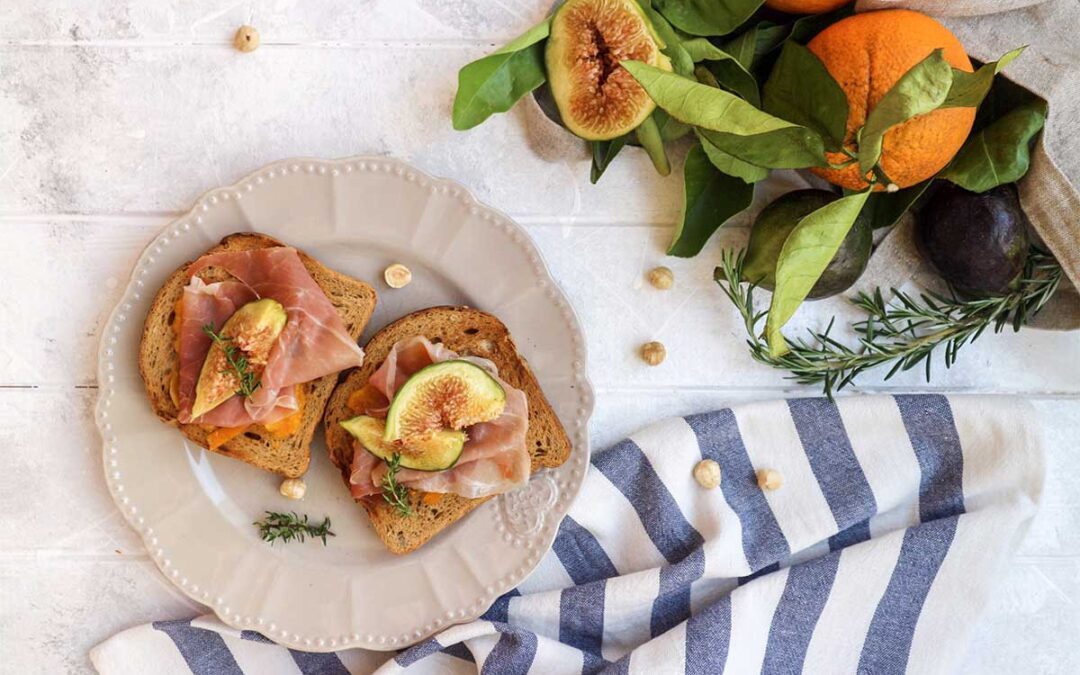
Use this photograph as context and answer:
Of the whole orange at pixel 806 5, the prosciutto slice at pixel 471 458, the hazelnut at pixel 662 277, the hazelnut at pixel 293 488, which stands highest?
the whole orange at pixel 806 5

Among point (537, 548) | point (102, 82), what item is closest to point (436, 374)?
point (537, 548)

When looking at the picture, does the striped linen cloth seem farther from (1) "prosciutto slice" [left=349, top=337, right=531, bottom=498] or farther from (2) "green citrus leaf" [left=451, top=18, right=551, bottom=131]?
(2) "green citrus leaf" [left=451, top=18, right=551, bottom=131]

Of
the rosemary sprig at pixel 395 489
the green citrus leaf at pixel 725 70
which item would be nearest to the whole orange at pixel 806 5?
the green citrus leaf at pixel 725 70

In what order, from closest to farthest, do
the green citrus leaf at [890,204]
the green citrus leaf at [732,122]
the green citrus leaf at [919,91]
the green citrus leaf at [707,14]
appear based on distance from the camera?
the green citrus leaf at [919,91], the green citrus leaf at [732,122], the green citrus leaf at [707,14], the green citrus leaf at [890,204]

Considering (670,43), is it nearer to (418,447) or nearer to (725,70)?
(725,70)

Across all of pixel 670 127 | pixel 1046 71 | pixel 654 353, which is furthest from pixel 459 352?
pixel 1046 71

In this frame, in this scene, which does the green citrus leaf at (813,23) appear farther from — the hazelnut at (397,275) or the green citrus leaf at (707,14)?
the hazelnut at (397,275)

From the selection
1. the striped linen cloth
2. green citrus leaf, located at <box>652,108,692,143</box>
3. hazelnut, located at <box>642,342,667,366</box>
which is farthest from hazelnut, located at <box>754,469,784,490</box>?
green citrus leaf, located at <box>652,108,692,143</box>
